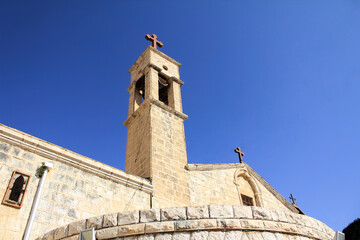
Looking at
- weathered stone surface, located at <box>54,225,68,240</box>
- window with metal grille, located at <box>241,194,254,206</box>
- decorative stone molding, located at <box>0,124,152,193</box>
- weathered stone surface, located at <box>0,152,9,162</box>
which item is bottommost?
weathered stone surface, located at <box>54,225,68,240</box>

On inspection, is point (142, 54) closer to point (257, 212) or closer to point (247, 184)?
point (247, 184)

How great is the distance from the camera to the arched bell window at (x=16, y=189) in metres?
6.05

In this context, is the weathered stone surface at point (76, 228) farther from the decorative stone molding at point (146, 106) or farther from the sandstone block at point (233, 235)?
the decorative stone molding at point (146, 106)

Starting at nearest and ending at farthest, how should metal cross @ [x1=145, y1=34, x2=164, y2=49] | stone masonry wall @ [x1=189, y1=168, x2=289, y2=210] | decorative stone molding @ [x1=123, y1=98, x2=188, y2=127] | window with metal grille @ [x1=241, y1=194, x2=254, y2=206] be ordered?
1. stone masonry wall @ [x1=189, y1=168, x2=289, y2=210]
2. decorative stone molding @ [x1=123, y1=98, x2=188, y2=127]
3. window with metal grille @ [x1=241, y1=194, x2=254, y2=206]
4. metal cross @ [x1=145, y1=34, x2=164, y2=49]

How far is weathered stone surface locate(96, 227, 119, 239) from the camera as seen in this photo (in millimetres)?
4089

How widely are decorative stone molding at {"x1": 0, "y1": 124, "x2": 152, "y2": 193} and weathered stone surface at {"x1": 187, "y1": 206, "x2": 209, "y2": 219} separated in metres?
4.31

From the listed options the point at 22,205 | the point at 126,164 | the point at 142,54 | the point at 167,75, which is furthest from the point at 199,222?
the point at 142,54

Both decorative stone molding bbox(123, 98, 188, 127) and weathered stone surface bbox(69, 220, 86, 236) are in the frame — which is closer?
weathered stone surface bbox(69, 220, 86, 236)

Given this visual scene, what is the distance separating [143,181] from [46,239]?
410 centimetres

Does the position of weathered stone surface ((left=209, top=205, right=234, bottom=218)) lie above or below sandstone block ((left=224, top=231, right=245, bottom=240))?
above

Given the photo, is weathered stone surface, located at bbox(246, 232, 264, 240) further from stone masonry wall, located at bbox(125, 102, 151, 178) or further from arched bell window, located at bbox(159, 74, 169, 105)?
arched bell window, located at bbox(159, 74, 169, 105)

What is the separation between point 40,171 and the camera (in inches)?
267

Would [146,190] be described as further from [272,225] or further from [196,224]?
Result: [272,225]

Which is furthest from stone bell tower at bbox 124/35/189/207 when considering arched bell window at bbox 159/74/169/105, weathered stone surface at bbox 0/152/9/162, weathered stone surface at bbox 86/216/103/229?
weathered stone surface at bbox 86/216/103/229
